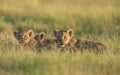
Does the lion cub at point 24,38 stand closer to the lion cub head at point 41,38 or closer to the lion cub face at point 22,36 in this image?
the lion cub face at point 22,36

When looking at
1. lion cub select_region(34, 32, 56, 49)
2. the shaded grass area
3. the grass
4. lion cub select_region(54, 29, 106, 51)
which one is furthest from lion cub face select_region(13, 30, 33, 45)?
the shaded grass area

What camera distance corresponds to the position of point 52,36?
12.7 metres

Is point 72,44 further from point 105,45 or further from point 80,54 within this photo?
point 80,54

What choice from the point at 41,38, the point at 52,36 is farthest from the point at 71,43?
the point at 52,36

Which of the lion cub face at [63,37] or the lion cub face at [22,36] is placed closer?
the lion cub face at [63,37]

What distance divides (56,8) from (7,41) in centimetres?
691

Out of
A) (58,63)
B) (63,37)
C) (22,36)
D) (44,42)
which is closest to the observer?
(58,63)

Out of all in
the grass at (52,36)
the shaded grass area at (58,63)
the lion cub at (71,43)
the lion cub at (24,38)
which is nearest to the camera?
the shaded grass area at (58,63)

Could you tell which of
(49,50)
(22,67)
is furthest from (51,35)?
(22,67)

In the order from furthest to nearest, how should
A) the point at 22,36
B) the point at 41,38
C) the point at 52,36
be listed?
the point at 52,36, the point at 41,38, the point at 22,36

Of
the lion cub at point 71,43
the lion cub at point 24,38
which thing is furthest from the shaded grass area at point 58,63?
the lion cub at point 24,38

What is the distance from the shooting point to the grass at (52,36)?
8.40 m

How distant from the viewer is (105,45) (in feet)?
35.3

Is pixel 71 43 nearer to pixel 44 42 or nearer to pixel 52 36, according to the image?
pixel 44 42
